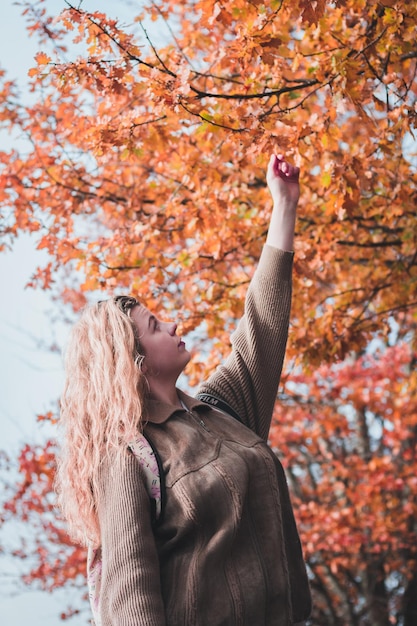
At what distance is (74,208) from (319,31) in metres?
2.33

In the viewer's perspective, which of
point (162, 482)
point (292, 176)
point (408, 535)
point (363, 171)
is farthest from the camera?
point (408, 535)

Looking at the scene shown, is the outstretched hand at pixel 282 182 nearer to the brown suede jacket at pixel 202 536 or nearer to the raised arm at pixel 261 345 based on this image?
the raised arm at pixel 261 345

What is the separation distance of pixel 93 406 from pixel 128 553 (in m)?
0.56

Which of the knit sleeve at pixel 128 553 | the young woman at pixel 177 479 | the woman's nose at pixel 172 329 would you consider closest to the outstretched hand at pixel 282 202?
the young woman at pixel 177 479

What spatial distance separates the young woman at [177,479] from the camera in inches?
88.1

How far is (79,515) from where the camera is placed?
2547mm

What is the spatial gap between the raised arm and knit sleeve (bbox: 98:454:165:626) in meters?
0.70

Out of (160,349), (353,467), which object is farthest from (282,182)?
(353,467)

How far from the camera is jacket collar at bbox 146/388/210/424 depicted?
8.41ft

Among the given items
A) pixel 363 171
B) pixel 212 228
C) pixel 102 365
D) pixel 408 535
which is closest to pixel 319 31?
pixel 363 171

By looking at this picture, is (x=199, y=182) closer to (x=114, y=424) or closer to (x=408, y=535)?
(x=114, y=424)

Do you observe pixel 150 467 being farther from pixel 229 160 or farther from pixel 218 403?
pixel 229 160

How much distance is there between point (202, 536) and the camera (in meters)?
2.32

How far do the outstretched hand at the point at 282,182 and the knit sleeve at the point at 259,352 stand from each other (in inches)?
9.5
